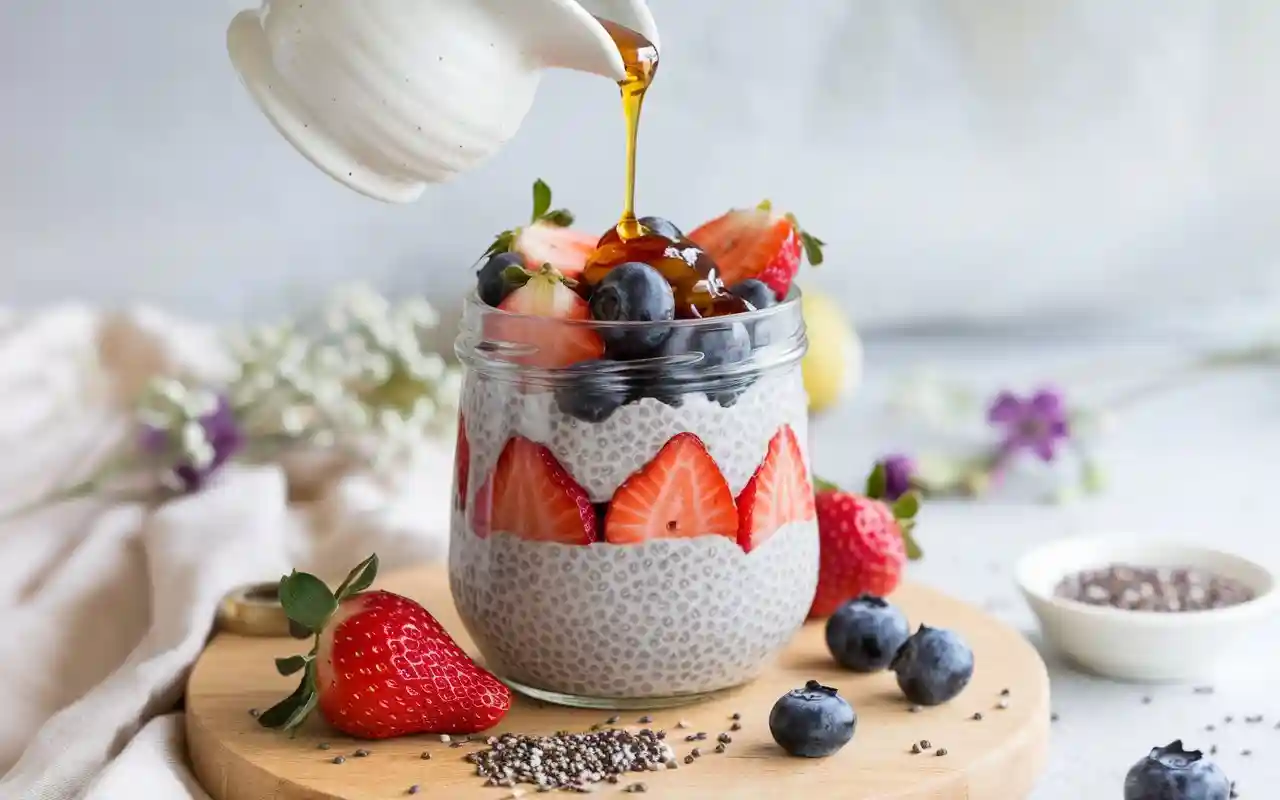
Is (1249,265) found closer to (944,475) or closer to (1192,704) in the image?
(944,475)

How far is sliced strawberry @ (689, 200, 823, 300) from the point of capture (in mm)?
1300

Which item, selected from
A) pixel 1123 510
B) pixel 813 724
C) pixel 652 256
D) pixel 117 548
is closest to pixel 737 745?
pixel 813 724

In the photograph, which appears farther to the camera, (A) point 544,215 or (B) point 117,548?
(B) point 117,548

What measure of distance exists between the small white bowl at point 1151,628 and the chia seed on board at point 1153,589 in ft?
0.05

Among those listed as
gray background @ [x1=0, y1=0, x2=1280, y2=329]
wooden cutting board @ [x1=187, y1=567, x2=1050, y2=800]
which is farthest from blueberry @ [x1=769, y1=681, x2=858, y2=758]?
gray background @ [x1=0, y1=0, x2=1280, y2=329]

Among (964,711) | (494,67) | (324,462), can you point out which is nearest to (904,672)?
(964,711)

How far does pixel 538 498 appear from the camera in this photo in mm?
1200

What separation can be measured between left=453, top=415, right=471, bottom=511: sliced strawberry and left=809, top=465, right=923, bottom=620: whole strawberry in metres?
0.36

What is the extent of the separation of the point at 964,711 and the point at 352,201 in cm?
156

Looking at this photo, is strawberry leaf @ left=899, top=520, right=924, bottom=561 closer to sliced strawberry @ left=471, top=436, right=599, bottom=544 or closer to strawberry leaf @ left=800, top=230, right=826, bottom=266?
strawberry leaf @ left=800, top=230, right=826, bottom=266

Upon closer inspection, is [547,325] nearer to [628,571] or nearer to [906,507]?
[628,571]

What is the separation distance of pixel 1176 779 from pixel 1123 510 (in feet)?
3.29

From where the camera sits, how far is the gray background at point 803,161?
2.37 meters

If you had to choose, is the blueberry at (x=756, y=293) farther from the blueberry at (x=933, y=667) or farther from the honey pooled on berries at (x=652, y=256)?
the blueberry at (x=933, y=667)
